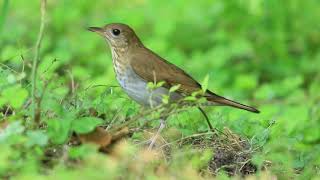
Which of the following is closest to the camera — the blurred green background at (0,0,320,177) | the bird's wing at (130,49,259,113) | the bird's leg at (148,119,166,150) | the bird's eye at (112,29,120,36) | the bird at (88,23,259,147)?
the bird's leg at (148,119,166,150)

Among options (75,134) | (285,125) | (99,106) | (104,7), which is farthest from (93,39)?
(75,134)

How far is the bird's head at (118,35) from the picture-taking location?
686cm

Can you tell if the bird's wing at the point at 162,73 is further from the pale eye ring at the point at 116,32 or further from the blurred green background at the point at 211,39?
the blurred green background at the point at 211,39

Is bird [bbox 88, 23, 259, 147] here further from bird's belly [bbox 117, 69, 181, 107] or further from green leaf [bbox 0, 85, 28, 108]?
green leaf [bbox 0, 85, 28, 108]

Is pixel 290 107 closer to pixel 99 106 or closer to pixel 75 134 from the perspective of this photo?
pixel 99 106

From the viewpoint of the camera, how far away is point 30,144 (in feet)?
15.3

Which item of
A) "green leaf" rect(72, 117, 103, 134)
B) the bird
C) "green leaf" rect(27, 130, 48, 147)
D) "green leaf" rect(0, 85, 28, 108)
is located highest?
the bird

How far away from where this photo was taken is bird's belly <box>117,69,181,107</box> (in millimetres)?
6129

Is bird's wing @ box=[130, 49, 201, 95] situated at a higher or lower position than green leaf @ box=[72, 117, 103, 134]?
higher

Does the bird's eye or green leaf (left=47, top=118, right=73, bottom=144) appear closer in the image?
green leaf (left=47, top=118, right=73, bottom=144)

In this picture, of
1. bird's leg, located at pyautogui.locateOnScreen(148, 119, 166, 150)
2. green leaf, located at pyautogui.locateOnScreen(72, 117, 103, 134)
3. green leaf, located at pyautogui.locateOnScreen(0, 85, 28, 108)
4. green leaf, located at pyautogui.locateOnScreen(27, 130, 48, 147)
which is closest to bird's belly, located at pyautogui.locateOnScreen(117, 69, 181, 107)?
bird's leg, located at pyautogui.locateOnScreen(148, 119, 166, 150)

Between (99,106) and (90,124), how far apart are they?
3.21 feet

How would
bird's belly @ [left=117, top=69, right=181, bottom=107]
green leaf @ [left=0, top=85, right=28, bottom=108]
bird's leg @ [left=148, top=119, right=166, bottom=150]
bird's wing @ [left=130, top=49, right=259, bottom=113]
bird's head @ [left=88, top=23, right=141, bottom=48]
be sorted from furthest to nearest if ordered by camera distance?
bird's head @ [left=88, top=23, right=141, bottom=48], bird's wing @ [left=130, top=49, right=259, bottom=113], bird's belly @ [left=117, top=69, right=181, bottom=107], bird's leg @ [left=148, top=119, right=166, bottom=150], green leaf @ [left=0, top=85, right=28, bottom=108]

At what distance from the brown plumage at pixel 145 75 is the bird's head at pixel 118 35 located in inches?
1.1
